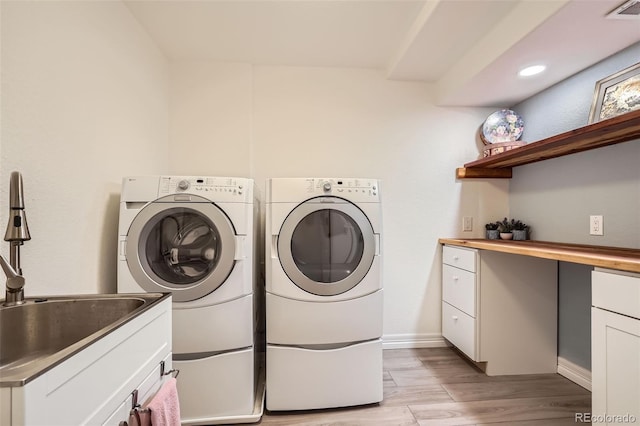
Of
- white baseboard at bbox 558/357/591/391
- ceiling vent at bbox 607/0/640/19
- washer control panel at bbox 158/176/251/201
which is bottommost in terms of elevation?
white baseboard at bbox 558/357/591/391

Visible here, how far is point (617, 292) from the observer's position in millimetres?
998

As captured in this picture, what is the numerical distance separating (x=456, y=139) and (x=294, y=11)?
5.22 ft

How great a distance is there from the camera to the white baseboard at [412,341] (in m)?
2.21

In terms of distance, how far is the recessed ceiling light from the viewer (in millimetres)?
1685

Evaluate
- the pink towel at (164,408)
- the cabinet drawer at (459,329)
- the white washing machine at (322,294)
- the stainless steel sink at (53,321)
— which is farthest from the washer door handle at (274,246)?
the cabinet drawer at (459,329)

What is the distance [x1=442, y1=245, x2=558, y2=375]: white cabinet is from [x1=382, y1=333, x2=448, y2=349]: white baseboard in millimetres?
410

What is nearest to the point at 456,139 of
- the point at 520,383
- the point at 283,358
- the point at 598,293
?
the point at 598,293

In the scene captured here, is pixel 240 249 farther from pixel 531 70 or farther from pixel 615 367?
pixel 531 70

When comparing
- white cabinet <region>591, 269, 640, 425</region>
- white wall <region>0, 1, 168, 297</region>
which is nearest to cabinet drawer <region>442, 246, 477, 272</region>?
white cabinet <region>591, 269, 640, 425</region>

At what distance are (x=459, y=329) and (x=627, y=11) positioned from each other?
1946mm

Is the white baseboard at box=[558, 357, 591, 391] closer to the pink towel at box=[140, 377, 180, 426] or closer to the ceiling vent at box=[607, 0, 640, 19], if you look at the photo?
the ceiling vent at box=[607, 0, 640, 19]

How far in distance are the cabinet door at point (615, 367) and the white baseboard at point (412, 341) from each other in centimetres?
120

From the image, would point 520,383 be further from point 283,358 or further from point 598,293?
point 283,358

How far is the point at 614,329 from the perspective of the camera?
3.29ft
